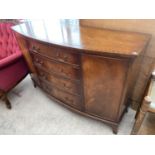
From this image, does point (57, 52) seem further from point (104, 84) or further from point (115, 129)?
point (115, 129)

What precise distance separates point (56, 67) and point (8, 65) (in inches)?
27.1

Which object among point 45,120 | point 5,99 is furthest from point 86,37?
point 5,99

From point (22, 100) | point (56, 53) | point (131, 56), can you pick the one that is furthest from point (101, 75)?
point (22, 100)

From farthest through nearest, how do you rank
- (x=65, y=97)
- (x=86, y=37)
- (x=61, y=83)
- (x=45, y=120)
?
(x=45, y=120), (x=65, y=97), (x=61, y=83), (x=86, y=37)

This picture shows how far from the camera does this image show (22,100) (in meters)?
1.96

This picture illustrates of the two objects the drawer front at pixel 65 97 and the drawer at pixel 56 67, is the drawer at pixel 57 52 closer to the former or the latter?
the drawer at pixel 56 67

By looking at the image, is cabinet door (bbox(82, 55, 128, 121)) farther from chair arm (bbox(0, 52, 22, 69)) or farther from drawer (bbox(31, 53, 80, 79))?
chair arm (bbox(0, 52, 22, 69))

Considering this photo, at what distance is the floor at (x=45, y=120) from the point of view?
1.52 metres

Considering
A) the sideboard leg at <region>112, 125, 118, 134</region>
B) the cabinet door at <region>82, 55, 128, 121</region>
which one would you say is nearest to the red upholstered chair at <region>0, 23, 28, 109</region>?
the cabinet door at <region>82, 55, 128, 121</region>

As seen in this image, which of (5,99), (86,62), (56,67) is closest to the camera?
(86,62)

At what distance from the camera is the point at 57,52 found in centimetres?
116

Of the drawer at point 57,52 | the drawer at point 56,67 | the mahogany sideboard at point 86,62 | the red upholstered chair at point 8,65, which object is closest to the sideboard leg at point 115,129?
the mahogany sideboard at point 86,62
